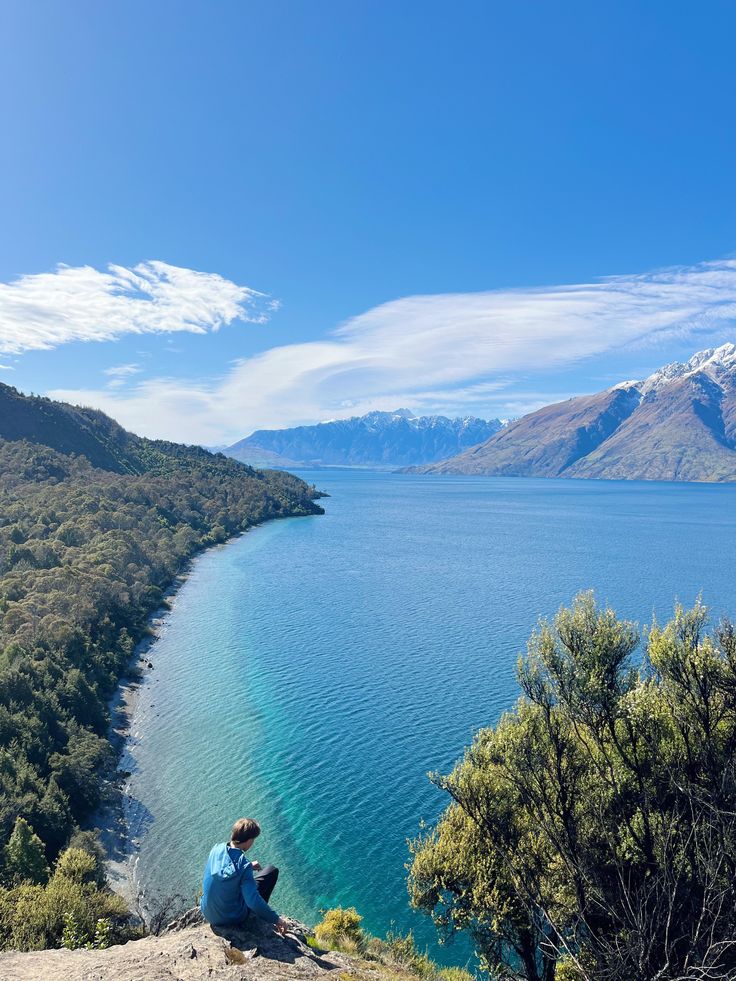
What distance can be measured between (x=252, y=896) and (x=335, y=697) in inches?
2088

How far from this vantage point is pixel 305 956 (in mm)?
13750

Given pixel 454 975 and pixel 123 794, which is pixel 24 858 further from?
pixel 454 975

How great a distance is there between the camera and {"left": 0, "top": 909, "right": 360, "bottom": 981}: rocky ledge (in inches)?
508

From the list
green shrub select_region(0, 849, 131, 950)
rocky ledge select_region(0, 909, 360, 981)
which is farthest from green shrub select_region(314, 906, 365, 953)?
rocky ledge select_region(0, 909, 360, 981)

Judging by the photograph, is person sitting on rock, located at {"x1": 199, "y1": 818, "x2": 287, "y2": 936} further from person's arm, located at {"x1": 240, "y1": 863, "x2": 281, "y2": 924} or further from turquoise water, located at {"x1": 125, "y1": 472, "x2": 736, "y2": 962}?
turquoise water, located at {"x1": 125, "y1": 472, "x2": 736, "y2": 962}

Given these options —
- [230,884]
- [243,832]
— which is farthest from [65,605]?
[243,832]

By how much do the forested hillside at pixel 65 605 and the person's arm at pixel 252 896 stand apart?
96.9 feet

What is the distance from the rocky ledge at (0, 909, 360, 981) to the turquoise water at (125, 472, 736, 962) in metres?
24.2

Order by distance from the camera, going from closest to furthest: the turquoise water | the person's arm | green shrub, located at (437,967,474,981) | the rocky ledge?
the person's arm < the rocky ledge < green shrub, located at (437,967,474,981) < the turquoise water

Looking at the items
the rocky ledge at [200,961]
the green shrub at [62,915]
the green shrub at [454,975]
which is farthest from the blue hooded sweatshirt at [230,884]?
the green shrub at [454,975]

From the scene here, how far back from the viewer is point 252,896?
12281 millimetres

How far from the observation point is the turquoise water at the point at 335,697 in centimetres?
4072

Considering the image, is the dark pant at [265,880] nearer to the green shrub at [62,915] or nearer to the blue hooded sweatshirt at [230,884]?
the blue hooded sweatshirt at [230,884]

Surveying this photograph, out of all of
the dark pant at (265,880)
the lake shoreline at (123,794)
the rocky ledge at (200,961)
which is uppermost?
the dark pant at (265,880)
